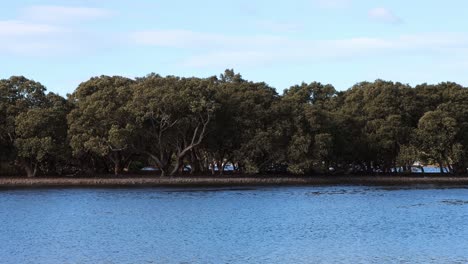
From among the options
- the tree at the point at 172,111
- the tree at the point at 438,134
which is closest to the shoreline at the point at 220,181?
the tree at the point at 438,134

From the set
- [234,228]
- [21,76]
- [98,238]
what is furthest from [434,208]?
[21,76]

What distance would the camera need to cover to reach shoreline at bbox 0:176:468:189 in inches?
3494

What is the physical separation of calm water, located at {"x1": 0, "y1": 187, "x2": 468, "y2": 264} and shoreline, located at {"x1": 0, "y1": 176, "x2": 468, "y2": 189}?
1136 cm

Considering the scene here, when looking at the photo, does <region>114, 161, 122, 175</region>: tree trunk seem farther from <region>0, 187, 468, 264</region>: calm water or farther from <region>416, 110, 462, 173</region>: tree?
<region>416, 110, 462, 173</region>: tree

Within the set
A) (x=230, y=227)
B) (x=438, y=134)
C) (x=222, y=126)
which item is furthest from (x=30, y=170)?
(x=438, y=134)

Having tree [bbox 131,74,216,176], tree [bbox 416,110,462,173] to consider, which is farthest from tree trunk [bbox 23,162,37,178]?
tree [bbox 416,110,462,173]

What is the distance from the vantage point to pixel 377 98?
111 metres

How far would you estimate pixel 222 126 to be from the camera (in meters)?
98.4

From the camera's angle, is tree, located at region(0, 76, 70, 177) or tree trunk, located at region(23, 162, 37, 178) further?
tree trunk, located at region(23, 162, 37, 178)

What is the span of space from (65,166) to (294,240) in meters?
69.8

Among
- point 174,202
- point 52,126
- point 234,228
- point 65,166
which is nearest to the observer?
point 234,228

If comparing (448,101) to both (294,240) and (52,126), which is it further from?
(294,240)

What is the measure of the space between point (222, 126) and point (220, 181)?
827 centimetres

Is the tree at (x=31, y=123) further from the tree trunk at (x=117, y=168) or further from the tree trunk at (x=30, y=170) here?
the tree trunk at (x=117, y=168)
